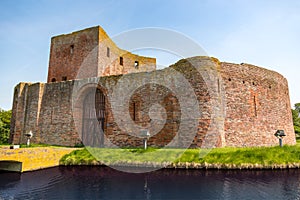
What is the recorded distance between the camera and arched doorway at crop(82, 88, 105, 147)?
46.0ft

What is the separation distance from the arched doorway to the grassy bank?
4.07 meters

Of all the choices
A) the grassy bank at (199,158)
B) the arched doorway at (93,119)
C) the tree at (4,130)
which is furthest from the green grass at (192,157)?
the tree at (4,130)

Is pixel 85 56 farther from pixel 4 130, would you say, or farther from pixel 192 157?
pixel 192 157

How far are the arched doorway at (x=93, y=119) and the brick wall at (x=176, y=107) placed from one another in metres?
0.33

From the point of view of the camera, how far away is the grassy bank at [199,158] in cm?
845

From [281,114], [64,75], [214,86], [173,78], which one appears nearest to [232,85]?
[214,86]

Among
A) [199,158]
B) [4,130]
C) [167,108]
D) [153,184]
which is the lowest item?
[153,184]

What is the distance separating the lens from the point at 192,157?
8.82 metres

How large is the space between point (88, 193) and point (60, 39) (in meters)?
20.0

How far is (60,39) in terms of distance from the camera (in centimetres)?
2203

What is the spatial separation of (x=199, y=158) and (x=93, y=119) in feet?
27.2

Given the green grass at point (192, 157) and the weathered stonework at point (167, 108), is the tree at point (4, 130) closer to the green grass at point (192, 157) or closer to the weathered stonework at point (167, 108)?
the weathered stonework at point (167, 108)

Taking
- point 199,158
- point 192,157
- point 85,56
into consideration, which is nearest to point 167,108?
point 192,157

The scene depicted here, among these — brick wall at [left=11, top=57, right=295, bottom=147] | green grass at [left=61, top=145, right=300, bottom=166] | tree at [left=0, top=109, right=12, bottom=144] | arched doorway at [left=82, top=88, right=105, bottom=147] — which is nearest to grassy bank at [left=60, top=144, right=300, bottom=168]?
green grass at [left=61, top=145, right=300, bottom=166]
